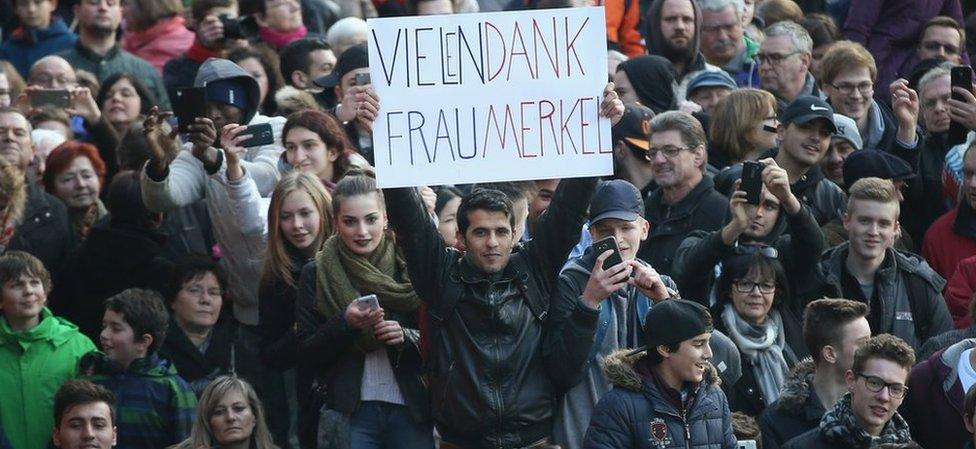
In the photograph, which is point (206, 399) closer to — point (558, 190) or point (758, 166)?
point (558, 190)

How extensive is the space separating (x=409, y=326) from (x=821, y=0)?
24.3 feet

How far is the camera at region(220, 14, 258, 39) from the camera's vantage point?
1371 centimetres

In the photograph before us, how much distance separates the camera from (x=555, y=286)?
8.70m

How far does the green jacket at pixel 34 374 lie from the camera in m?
10.3

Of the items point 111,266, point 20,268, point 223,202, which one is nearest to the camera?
point 20,268

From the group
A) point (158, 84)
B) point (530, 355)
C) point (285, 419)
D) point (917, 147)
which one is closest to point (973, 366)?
point (530, 355)

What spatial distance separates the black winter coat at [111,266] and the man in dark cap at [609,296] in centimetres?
295

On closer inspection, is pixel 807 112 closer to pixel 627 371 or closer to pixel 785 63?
pixel 785 63

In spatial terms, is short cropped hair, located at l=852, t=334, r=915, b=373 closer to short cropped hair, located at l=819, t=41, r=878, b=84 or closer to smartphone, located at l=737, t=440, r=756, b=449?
smartphone, located at l=737, t=440, r=756, b=449

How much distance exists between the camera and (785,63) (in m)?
12.5

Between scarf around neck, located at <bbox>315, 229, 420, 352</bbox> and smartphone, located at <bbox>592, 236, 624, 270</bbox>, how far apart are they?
1.21 m

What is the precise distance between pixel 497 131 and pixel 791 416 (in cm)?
190

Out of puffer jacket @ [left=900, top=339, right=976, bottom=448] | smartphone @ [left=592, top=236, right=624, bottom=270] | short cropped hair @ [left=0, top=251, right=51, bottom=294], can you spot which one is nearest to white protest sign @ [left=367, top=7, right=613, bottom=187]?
smartphone @ [left=592, top=236, right=624, bottom=270]

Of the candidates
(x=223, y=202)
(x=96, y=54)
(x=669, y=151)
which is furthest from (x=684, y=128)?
(x=96, y=54)
